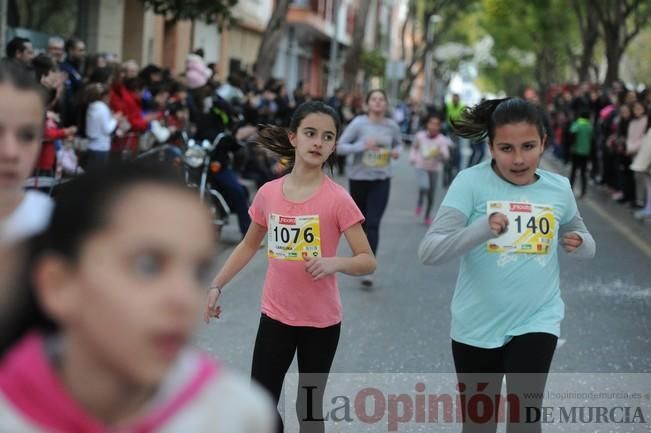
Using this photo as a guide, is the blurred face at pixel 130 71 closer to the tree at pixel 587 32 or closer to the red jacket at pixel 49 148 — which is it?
the red jacket at pixel 49 148

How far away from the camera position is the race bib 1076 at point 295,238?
4.91 m

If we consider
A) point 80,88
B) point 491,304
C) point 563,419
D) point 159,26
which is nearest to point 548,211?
point 491,304

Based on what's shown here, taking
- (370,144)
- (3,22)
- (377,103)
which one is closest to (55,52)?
(3,22)

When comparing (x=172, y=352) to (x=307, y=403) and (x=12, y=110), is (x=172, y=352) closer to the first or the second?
(x=12, y=110)

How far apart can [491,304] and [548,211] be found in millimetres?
401

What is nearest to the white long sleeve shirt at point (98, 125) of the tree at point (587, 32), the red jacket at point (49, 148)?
the red jacket at point (49, 148)

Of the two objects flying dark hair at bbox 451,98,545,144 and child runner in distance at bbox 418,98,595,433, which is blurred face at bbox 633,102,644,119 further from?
child runner in distance at bbox 418,98,595,433

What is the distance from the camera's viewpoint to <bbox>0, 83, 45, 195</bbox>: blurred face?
2.58 meters

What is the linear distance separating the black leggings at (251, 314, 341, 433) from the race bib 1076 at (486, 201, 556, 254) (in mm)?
831

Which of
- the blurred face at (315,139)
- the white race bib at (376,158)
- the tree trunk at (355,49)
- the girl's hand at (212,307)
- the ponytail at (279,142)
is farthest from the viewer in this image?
the tree trunk at (355,49)

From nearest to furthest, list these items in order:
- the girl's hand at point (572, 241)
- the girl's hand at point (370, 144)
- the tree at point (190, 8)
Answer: the girl's hand at point (572, 241), the girl's hand at point (370, 144), the tree at point (190, 8)

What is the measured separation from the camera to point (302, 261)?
4922 mm

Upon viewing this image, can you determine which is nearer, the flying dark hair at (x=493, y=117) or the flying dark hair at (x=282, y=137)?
the flying dark hair at (x=493, y=117)

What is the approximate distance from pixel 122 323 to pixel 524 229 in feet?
9.22
